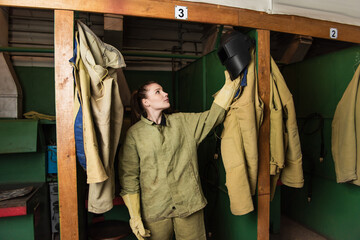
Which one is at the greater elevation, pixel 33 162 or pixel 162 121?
pixel 162 121

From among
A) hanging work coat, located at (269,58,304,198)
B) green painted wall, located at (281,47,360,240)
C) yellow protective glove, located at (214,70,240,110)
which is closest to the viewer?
yellow protective glove, located at (214,70,240,110)

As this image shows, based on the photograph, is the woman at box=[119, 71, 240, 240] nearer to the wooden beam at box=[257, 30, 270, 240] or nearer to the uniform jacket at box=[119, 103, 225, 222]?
the uniform jacket at box=[119, 103, 225, 222]

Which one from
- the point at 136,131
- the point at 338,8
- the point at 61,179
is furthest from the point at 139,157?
the point at 338,8

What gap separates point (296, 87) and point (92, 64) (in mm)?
2912

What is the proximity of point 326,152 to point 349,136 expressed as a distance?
73 centimetres

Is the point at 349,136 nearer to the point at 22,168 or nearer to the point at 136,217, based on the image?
the point at 136,217

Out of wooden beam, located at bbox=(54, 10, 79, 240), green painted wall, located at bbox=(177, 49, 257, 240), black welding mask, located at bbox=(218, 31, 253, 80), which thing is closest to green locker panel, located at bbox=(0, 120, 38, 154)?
wooden beam, located at bbox=(54, 10, 79, 240)

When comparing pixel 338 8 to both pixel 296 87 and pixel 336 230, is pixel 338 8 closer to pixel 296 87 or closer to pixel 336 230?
pixel 296 87

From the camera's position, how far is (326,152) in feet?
9.96

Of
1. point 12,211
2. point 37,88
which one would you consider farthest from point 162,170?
point 37,88

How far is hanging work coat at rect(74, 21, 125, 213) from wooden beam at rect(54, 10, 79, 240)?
0.09 metres

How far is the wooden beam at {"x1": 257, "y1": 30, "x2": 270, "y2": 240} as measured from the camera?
74.7 inches

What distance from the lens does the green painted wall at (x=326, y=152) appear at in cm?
278

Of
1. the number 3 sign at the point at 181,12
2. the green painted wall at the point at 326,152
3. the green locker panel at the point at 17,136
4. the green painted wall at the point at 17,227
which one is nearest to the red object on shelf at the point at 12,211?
the green painted wall at the point at 17,227
